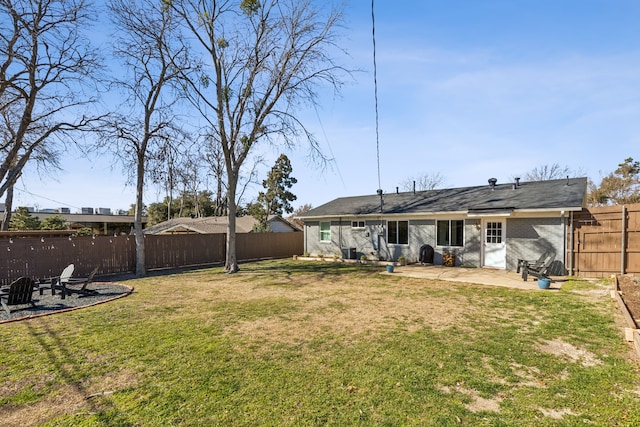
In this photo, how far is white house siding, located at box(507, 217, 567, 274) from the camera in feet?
37.7

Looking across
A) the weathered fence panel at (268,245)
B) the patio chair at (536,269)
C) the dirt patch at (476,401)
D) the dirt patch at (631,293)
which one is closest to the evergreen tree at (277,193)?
the weathered fence panel at (268,245)

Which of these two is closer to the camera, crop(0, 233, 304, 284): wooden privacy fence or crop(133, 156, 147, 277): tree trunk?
crop(0, 233, 304, 284): wooden privacy fence

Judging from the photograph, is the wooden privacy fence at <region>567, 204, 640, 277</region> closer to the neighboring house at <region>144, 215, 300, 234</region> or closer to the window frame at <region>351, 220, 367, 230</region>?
the window frame at <region>351, 220, 367, 230</region>

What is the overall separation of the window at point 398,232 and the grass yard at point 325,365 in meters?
8.05

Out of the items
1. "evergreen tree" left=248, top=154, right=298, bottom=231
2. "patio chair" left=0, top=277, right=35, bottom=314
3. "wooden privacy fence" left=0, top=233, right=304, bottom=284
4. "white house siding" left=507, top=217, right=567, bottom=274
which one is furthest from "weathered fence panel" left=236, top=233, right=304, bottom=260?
"evergreen tree" left=248, top=154, right=298, bottom=231

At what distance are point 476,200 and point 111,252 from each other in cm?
1610

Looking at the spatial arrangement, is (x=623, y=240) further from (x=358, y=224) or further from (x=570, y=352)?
(x=358, y=224)

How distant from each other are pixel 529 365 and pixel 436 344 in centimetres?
124

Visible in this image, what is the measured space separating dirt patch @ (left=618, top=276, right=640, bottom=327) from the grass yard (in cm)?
40

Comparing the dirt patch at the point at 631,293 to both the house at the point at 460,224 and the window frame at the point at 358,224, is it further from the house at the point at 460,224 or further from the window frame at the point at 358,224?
the window frame at the point at 358,224

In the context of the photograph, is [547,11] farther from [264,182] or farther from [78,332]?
[264,182]

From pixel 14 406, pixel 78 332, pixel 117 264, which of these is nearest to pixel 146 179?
pixel 117 264

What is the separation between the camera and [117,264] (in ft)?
46.0

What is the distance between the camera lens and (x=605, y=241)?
1067 cm
